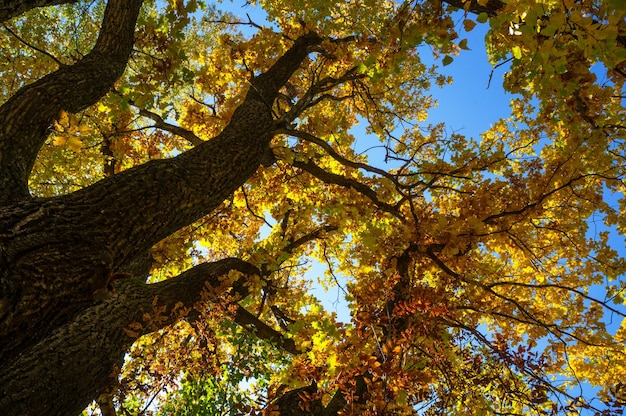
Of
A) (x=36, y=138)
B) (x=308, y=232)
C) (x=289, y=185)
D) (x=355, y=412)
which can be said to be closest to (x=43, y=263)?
(x=36, y=138)

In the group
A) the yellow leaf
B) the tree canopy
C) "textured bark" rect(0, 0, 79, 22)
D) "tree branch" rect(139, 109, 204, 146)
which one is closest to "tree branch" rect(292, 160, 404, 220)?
the tree canopy

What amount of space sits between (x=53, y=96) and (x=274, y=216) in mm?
5934

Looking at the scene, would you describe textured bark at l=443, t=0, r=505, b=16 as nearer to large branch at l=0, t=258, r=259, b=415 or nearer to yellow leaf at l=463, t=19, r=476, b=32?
yellow leaf at l=463, t=19, r=476, b=32

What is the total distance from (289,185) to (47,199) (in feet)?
18.6

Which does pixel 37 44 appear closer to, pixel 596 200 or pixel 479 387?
pixel 479 387

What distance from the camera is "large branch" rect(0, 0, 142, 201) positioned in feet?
9.87

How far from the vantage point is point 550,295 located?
341 inches

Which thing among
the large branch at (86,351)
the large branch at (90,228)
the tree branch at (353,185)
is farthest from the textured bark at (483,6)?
the large branch at (86,351)

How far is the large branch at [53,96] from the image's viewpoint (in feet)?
9.87

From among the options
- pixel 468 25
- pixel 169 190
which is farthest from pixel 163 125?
pixel 468 25

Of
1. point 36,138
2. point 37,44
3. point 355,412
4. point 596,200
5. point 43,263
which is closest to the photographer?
point 43,263

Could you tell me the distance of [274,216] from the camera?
358 inches

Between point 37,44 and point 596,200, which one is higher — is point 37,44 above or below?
above

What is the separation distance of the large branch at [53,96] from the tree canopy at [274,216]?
19 mm
